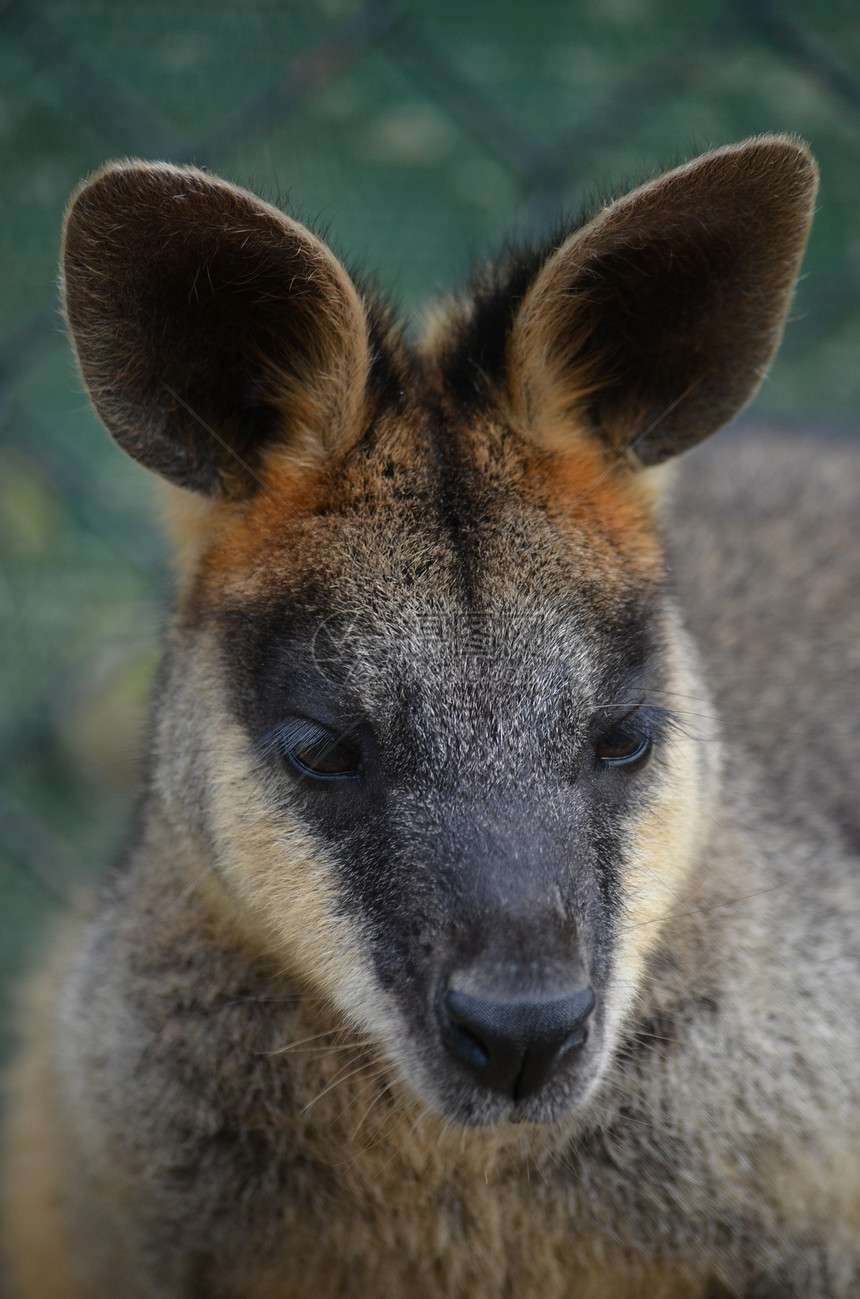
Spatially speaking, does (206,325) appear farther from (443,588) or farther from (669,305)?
(669,305)

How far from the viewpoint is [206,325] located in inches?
115

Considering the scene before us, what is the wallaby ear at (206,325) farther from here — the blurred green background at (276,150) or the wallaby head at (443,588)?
the blurred green background at (276,150)

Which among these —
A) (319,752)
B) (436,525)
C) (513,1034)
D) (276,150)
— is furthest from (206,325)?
(276,150)

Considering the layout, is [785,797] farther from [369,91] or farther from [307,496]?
[369,91]

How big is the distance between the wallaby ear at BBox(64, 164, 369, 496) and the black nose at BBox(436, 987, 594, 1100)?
3.84 feet

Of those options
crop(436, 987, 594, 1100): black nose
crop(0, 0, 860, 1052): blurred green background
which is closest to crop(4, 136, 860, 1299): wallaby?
crop(436, 987, 594, 1100): black nose

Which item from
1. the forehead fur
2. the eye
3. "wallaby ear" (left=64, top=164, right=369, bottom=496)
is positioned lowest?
the eye

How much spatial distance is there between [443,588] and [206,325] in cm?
78

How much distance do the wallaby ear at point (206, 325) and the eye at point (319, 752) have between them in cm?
59


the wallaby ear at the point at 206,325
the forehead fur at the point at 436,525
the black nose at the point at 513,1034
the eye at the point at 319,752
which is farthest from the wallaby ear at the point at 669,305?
the black nose at the point at 513,1034

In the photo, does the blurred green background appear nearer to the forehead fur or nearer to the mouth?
the forehead fur

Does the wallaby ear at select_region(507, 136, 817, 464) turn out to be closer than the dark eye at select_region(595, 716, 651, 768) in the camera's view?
Yes

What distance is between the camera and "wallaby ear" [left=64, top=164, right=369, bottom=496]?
2584 millimetres

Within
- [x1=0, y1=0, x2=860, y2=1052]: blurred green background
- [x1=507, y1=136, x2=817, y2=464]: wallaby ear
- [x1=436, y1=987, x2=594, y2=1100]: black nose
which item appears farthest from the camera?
[x1=0, y1=0, x2=860, y2=1052]: blurred green background
